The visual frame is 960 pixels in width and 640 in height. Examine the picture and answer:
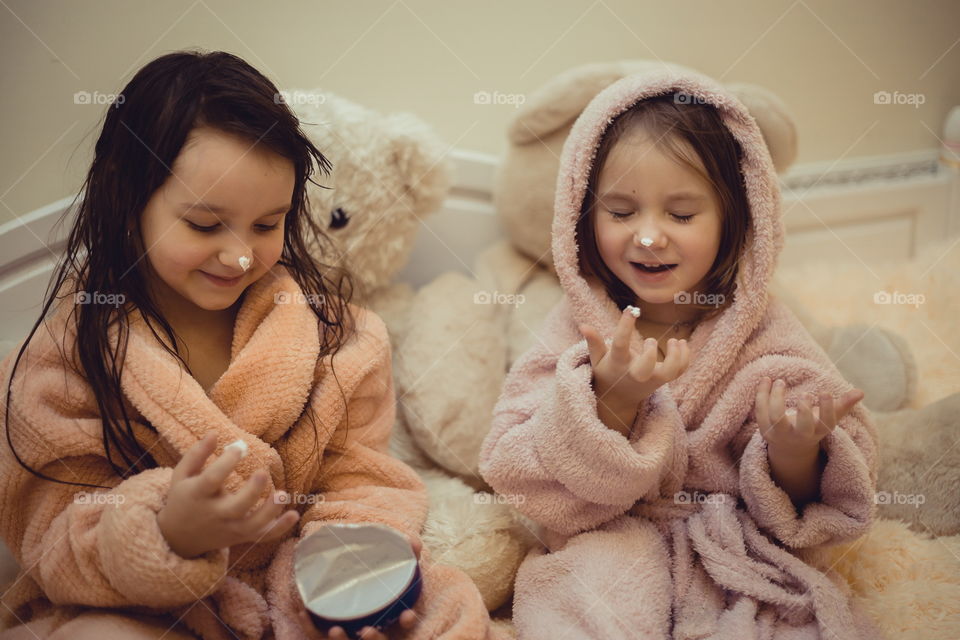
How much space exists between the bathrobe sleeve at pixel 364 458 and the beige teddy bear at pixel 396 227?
0.23 feet

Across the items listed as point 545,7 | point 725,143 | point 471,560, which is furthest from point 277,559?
point 545,7

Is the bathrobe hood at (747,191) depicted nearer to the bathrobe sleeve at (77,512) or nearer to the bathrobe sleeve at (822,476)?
the bathrobe sleeve at (822,476)

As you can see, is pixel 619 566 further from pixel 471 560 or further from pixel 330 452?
pixel 330 452

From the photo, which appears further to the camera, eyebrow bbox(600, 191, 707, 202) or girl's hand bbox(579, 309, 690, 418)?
eyebrow bbox(600, 191, 707, 202)

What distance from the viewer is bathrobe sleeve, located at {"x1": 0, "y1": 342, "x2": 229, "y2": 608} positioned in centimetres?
90

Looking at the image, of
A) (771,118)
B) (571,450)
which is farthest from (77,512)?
(771,118)

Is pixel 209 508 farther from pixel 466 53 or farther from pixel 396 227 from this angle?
pixel 466 53

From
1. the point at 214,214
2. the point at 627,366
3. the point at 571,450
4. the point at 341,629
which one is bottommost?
the point at 341,629

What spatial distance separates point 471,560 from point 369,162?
0.71 meters

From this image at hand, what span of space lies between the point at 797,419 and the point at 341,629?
0.64 metres

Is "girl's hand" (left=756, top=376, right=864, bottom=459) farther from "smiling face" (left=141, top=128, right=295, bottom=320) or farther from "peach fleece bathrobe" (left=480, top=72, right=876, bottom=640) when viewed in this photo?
"smiling face" (left=141, top=128, right=295, bottom=320)

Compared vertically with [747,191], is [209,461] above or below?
below

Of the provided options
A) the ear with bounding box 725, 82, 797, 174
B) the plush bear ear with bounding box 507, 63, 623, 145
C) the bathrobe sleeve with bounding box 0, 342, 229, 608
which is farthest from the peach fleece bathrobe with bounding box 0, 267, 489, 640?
the ear with bounding box 725, 82, 797, 174

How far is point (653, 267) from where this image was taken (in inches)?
47.0
